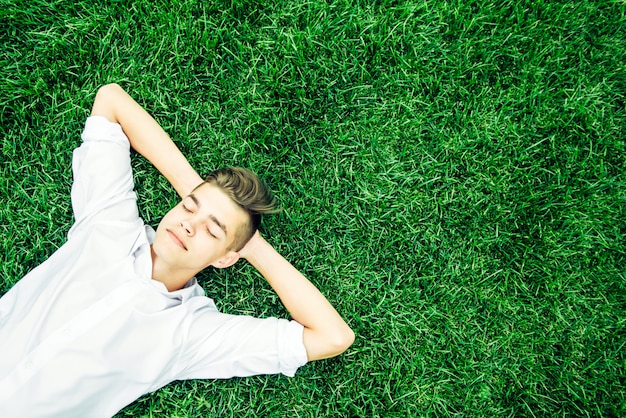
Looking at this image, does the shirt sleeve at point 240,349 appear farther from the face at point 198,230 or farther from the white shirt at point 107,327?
the face at point 198,230

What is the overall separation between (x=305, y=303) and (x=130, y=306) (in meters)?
1.06

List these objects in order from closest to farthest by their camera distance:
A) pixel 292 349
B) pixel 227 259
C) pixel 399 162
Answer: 1. pixel 292 349
2. pixel 227 259
3. pixel 399 162

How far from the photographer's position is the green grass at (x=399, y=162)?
10.3 ft

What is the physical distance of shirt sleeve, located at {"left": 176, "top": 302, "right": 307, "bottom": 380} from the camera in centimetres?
268

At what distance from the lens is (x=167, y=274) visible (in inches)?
108

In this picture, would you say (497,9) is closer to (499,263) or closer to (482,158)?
(482,158)

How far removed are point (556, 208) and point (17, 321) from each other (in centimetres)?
364

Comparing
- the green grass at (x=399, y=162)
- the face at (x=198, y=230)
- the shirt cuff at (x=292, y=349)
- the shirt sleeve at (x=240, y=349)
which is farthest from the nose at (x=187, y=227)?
the shirt cuff at (x=292, y=349)

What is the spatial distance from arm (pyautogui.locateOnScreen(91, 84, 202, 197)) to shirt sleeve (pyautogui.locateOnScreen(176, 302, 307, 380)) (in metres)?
0.94

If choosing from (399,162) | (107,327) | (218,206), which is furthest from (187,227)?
(399,162)

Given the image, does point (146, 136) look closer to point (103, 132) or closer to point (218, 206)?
point (103, 132)

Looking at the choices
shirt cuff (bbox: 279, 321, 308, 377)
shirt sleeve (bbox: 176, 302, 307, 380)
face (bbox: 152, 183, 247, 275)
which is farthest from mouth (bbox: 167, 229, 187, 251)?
shirt cuff (bbox: 279, 321, 308, 377)

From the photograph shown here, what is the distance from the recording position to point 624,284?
10.5ft

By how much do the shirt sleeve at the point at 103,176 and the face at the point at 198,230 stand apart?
0.35 metres
